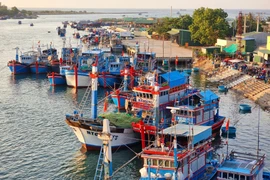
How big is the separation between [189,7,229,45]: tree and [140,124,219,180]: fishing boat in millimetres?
66757

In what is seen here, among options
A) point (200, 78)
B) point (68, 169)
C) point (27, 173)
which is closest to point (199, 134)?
point (68, 169)

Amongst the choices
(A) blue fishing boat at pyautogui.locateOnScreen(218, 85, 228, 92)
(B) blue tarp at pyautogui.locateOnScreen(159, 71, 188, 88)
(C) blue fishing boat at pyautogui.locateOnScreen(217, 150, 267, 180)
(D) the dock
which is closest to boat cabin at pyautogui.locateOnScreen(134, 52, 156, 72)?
(D) the dock

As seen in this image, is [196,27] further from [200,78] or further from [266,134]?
[266,134]

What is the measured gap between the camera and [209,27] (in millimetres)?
100500

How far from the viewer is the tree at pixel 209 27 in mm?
100000

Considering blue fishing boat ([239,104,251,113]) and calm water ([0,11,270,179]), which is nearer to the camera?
calm water ([0,11,270,179])

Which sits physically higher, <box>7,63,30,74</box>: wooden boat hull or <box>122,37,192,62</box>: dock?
<box>122,37,192,62</box>: dock

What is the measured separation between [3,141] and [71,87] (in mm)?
26391

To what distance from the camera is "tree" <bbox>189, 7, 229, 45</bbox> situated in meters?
100

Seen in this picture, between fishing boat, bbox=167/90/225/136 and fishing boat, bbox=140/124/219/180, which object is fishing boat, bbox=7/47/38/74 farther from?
fishing boat, bbox=140/124/219/180

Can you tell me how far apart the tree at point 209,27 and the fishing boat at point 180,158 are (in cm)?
6676

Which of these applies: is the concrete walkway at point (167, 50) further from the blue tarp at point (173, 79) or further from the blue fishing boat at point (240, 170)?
the blue fishing boat at point (240, 170)

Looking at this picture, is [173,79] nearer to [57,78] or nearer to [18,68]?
[57,78]

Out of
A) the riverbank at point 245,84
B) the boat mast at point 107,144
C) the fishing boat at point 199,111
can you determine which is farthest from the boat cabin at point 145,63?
the boat mast at point 107,144
